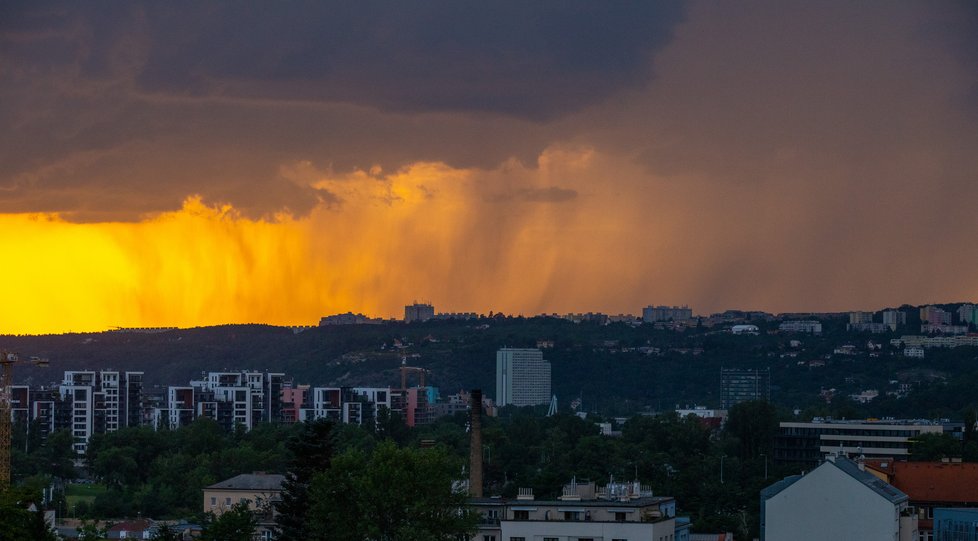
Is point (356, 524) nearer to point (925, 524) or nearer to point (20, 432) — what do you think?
point (925, 524)

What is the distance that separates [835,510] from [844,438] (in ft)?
264

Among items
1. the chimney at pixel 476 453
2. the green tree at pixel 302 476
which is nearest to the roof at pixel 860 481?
the green tree at pixel 302 476

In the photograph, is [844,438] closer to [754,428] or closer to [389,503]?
[754,428]

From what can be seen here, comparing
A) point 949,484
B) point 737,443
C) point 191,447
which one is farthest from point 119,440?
point 949,484


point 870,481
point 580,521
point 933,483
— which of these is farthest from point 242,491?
point 870,481

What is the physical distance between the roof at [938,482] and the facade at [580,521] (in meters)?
16.2

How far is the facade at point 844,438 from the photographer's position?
137 m

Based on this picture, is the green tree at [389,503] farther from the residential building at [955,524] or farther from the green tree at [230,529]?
the residential building at [955,524]

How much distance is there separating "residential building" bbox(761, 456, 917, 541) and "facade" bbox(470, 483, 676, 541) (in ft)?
13.3

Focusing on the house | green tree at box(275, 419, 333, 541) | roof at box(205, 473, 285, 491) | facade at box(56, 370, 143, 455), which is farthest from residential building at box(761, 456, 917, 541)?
facade at box(56, 370, 143, 455)

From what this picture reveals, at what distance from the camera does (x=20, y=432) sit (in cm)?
15262

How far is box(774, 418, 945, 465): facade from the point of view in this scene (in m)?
137

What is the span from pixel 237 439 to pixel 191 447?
1044cm

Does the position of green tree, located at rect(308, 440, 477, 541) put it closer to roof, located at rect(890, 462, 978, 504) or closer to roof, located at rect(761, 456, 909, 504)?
roof, located at rect(761, 456, 909, 504)
